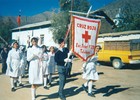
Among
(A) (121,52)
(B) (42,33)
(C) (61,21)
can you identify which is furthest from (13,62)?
(B) (42,33)

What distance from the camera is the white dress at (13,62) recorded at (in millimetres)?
8852

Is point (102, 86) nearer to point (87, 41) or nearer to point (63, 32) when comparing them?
point (87, 41)

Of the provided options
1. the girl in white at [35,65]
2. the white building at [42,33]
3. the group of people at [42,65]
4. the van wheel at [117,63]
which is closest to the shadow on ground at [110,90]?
the group of people at [42,65]

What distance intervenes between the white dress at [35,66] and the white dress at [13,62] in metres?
2.13

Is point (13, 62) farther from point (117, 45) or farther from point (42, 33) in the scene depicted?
point (42, 33)

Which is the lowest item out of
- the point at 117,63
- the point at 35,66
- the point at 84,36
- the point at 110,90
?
the point at 110,90

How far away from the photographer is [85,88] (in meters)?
8.46

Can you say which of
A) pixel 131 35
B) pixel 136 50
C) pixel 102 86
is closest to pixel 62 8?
pixel 131 35

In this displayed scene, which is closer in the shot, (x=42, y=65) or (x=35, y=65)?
(x=35, y=65)

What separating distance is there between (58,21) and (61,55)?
853 inches

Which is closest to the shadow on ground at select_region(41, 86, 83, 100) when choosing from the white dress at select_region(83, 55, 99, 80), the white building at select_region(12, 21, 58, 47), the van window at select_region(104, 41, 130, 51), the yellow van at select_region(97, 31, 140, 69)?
the white dress at select_region(83, 55, 99, 80)

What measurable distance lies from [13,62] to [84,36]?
11.8 ft

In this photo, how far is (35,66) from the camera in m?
6.94

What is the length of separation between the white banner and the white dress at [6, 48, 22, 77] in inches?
125
